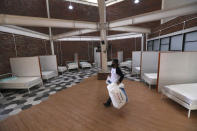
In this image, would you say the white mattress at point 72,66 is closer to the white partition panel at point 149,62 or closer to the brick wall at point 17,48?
the brick wall at point 17,48

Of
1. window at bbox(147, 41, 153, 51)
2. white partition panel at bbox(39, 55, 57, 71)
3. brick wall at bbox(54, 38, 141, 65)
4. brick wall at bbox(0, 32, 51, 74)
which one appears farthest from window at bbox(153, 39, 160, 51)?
brick wall at bbox(0, 32, 51, 74)

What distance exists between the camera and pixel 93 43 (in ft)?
32.5

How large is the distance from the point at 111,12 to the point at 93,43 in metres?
3.56

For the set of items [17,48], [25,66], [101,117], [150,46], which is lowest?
[101,117]

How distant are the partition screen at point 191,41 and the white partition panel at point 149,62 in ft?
3.69

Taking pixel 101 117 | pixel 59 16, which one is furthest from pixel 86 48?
pixel 101 117

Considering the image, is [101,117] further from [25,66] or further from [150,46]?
[150,46]

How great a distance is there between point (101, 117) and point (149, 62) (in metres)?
3.58

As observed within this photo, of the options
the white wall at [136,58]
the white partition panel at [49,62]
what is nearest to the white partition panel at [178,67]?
the white wall at [136,58]

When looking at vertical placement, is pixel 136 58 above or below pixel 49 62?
above

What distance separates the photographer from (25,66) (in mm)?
4512

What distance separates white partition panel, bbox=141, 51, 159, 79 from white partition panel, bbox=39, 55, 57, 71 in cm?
530

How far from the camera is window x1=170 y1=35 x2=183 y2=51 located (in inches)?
154

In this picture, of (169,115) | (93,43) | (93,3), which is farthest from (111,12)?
(169,115)
